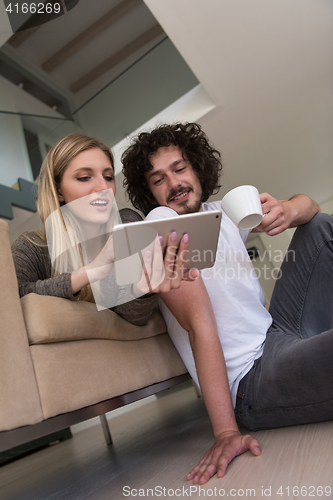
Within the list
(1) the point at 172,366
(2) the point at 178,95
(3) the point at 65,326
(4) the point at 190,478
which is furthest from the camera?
(2) the point at 178,95

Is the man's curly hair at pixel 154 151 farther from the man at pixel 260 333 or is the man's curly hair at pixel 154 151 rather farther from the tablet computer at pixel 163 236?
the tablet computer at pixel 163 236

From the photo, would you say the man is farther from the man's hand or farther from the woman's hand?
the woman's hand

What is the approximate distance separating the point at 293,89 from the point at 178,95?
1.16 m

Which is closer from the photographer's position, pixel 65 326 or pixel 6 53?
pixel 65 326

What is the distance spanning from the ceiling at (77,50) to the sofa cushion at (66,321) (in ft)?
10.9

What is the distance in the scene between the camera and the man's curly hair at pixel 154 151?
1374mm

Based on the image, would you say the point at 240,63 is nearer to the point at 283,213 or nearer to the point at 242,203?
the point at 283,213

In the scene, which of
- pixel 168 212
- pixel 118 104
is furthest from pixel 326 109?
pixel 168 212

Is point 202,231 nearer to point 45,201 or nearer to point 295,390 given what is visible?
point 295,390

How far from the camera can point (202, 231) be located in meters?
0.69

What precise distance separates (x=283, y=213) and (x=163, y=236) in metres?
0.40

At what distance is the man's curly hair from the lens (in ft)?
4.51

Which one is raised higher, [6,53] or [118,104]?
[6,53]

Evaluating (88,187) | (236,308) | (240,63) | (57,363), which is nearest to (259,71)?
(240,63)
